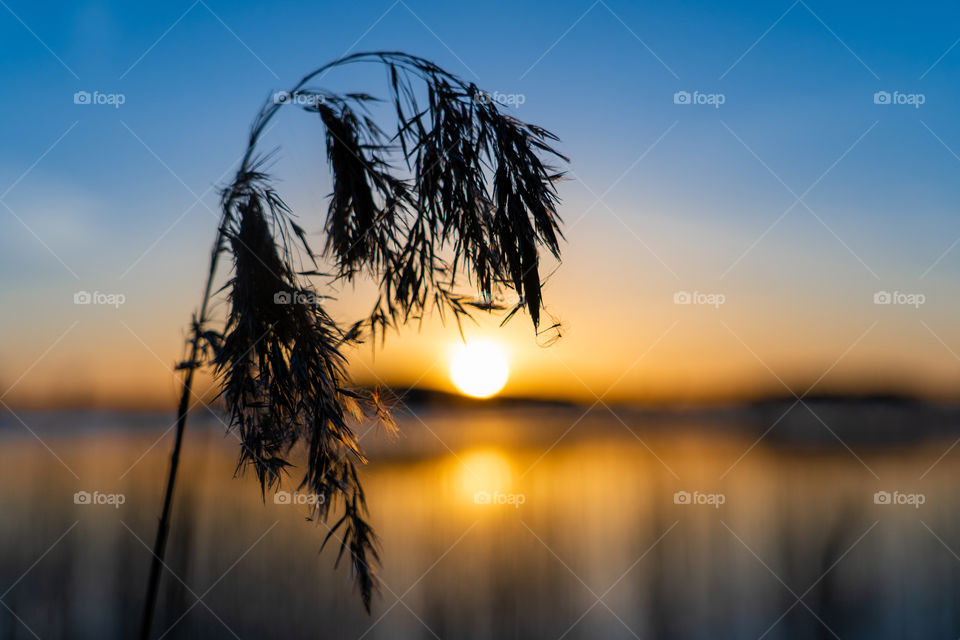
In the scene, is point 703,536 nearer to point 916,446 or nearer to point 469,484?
point 469,484

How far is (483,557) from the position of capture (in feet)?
15.8

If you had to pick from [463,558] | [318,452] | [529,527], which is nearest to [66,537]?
[463,558]
